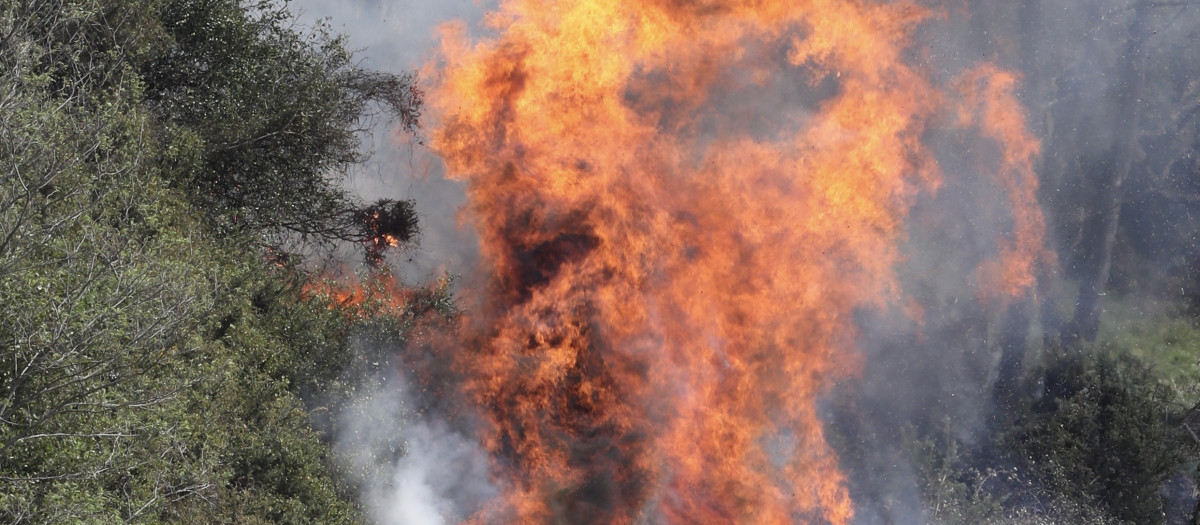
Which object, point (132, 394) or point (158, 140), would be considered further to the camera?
point (158, 140)

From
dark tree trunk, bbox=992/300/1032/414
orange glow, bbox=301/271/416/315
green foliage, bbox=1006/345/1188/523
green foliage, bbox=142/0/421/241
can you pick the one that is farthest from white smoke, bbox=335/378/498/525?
green foliage, bbox=1006/345/1188/523

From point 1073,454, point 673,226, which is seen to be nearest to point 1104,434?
point 1073,454

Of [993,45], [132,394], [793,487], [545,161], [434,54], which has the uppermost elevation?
[993,45]

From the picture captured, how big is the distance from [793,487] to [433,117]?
13.1 meters

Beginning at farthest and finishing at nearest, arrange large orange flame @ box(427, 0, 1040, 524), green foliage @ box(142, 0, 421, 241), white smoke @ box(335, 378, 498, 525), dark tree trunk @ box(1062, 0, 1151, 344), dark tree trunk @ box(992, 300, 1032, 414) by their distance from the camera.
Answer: dark tree trunk @ box(992, 300, 1032, 414) < dark tree trunk @ box(1062, 0, 1151, 344) < large orange flame @ box(427, 0, 1040, 524) < white smoke @ box(335, 378, 498, 525) < green foliage @ box(142, 0, 421, 241)

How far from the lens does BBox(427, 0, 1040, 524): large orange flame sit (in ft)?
80.2

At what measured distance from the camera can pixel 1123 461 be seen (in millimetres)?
27469

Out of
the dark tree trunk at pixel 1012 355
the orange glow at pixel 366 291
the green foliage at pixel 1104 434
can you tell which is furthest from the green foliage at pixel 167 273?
the green foliage at pixel 1104 434

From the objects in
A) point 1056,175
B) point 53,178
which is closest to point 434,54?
point 53,178

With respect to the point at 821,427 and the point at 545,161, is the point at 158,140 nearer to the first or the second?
the point at 545,161

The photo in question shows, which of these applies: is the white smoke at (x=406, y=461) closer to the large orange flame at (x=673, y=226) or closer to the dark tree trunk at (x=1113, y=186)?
the large orange flame at (x=673, y=226)

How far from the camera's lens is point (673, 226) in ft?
82.9

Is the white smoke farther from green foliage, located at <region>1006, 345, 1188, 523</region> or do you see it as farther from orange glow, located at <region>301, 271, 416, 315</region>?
green foliage, located at <region>1006, 345, 1188, 523</region>

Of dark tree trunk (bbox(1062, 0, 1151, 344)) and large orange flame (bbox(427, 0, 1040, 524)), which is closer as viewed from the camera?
large orange flame (bbox(427, 0, 1040, 524))
